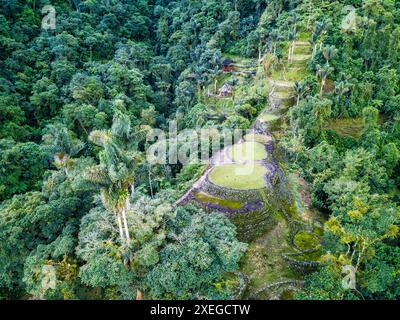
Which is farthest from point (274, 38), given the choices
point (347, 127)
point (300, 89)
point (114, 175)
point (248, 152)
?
point (114, 175)

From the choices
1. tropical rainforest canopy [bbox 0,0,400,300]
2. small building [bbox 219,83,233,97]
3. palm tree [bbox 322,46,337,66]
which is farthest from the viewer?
small building [bbox 219,83,233,97]

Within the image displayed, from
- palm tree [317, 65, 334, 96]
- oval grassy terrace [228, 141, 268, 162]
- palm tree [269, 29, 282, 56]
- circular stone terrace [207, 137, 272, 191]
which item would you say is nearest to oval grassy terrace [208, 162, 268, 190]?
circular stone terrace [207, 137, 272, 191]

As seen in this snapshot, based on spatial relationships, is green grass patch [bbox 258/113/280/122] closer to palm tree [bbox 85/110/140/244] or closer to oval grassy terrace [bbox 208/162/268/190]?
oval grassy terrace [bbox 208/162/268/190]

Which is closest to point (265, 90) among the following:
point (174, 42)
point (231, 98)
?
point (231, 98)

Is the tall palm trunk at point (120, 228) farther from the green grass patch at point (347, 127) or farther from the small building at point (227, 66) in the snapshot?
the small building at point (227, 66)

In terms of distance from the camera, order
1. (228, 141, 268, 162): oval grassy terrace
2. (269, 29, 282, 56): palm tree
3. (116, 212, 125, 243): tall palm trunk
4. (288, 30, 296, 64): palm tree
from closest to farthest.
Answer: (116, 212, 125, 243): tall palm trunk < (228, 141, 268, 162): oval grassy terrace < (288, 30, 296, 64): palm tree < (269, 29, 282, 56): palm tree

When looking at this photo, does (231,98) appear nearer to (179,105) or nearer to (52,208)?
(179,105)
